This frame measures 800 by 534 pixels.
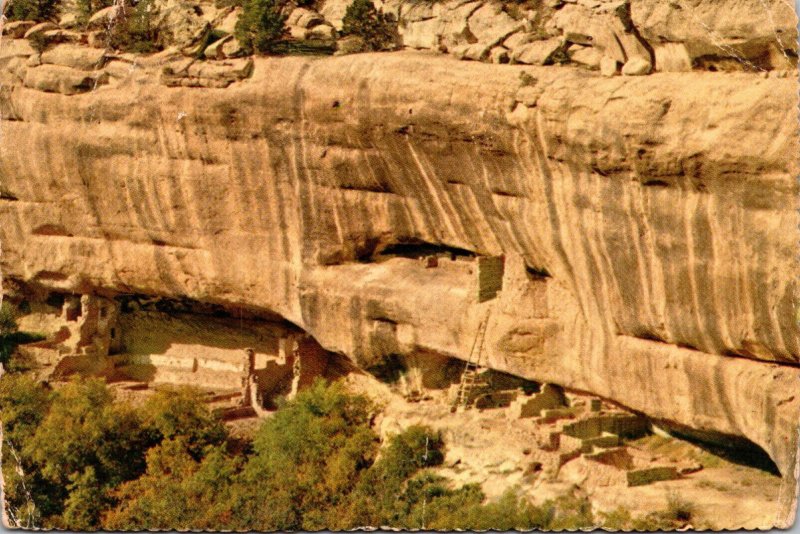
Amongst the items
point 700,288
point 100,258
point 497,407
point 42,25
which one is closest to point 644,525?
point 700,288

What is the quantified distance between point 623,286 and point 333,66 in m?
4.64

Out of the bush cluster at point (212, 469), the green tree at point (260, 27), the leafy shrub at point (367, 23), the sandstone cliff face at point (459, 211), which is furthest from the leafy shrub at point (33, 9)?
the leafy shrub at point (367, 23)

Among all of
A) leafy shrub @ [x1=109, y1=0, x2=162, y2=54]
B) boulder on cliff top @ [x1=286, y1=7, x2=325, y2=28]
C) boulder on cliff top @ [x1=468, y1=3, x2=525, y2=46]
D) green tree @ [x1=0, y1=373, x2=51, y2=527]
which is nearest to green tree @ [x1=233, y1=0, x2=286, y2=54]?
boulder on cliff top @ [x1=286, y1=7, x2=325, y2=28]

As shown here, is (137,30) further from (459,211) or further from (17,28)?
(459,211)

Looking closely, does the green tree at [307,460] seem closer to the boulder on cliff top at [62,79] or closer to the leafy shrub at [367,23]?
the leafy shrub at [367,23]

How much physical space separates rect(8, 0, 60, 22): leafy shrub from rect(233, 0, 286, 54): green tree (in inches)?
161

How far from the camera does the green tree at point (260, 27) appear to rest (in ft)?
87.7

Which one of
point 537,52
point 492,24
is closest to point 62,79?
point 492,24

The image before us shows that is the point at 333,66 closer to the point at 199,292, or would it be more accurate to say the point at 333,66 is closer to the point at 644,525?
the point at 199,292

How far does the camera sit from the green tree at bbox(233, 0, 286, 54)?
2672cm

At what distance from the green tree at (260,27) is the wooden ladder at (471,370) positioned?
4.53m

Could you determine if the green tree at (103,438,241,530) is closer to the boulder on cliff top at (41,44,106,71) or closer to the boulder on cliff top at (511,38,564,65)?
the boulder on cliff top at (41,44,106,71)

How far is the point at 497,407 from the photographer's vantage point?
24297mm

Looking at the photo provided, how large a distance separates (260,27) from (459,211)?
13.2ft
